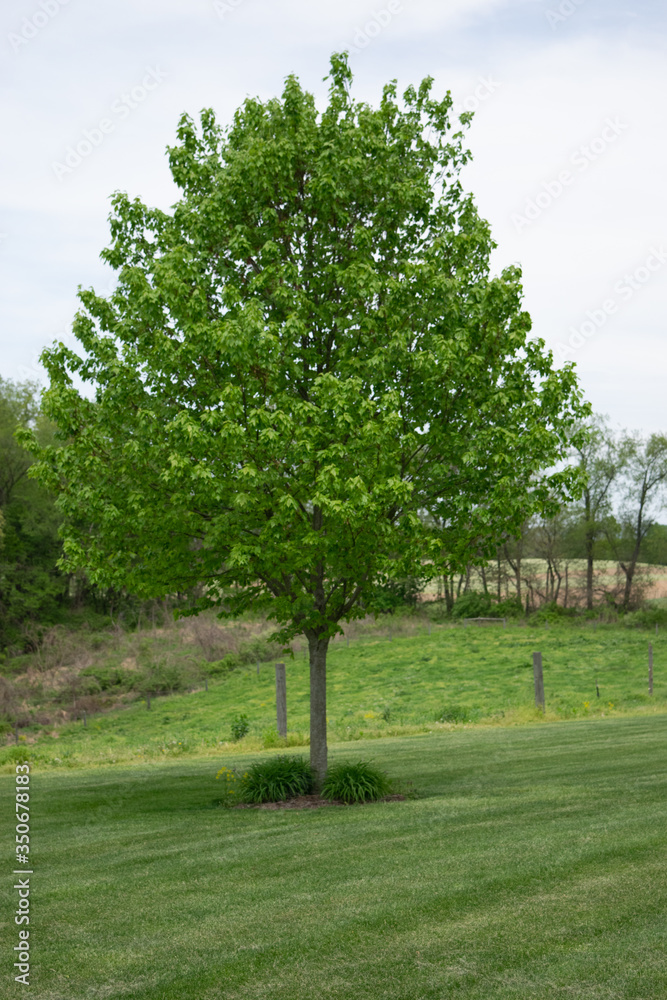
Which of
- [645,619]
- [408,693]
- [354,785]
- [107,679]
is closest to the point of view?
[354,785]

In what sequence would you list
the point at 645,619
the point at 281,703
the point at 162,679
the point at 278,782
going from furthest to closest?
the point at 645,619
the point at 162,679
the point at 281,703
the point at 278,782

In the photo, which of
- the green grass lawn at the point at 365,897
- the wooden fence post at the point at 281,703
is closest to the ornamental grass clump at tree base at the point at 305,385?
the green grass lawn at the point at 365,897

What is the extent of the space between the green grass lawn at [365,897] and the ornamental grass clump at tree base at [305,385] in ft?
9.74

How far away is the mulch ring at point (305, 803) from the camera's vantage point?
38.2 feet

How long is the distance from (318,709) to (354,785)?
3.82ft

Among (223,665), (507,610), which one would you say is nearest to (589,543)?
(507,610)

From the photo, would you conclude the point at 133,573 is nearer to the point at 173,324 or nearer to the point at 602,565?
the point at 173,324

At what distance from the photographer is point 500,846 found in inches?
320

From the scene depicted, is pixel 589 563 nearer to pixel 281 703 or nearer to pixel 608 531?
pixel 608 531

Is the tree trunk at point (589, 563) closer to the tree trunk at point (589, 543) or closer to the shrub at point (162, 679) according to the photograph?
the tree trunk at point (589, 543)

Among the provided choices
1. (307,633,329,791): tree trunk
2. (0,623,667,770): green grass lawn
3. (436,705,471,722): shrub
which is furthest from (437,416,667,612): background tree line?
(307,633,329,791): tree trunk

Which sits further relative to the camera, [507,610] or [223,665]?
[507,610]

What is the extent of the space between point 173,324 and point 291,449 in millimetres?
2705

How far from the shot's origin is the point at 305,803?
38.9ft
